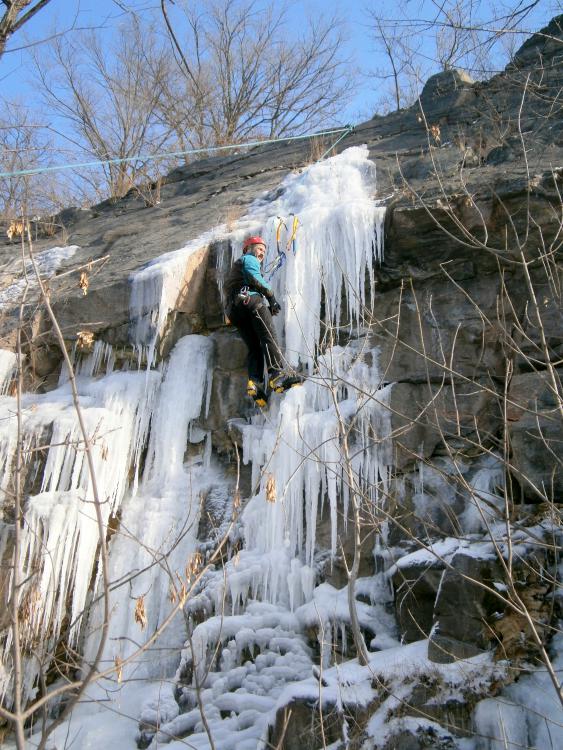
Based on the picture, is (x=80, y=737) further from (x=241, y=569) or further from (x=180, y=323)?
(x=180, y=323)

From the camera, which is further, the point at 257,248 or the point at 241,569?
the point at 257,248

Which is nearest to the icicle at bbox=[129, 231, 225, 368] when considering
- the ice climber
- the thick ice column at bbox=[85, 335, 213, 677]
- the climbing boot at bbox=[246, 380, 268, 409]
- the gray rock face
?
the thick ice column at bbox=[85, 335, 213, 677]

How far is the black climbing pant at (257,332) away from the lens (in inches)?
230

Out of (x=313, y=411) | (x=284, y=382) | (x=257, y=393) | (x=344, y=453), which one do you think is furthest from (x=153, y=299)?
(x=344, y=453)

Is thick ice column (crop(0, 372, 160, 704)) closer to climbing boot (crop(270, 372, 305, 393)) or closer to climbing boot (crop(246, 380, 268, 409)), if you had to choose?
climbing boot (crop(246, 380, 268, 409))

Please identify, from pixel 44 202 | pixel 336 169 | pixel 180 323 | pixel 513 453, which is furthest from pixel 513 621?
pixel 44 202

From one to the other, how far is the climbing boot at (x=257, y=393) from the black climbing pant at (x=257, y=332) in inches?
2.7

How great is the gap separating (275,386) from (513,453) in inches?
74.8

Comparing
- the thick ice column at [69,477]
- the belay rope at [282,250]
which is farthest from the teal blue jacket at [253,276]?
the thick ice column at [69,477]

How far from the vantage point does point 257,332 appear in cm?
592

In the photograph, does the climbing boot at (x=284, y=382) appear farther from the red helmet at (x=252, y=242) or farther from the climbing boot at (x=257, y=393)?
the red helmet at (x=252, y=242)

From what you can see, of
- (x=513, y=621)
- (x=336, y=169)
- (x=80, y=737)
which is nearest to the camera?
(x=513, y=621)

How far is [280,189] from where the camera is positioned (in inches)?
318

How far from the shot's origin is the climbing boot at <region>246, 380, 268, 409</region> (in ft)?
19.0
